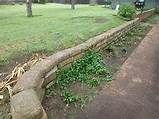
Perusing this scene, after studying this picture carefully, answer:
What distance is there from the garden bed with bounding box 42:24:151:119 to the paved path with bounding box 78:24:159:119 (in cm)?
17

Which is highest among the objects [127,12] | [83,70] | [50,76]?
[50,76]

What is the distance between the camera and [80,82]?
587 centimetres

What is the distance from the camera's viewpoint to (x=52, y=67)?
5.34 metres

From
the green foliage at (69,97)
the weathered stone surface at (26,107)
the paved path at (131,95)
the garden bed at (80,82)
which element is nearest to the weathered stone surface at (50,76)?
the garden bed at (80,82)

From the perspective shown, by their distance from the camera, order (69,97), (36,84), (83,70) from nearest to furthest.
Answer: (36,84)
(69,97)
(83,70)

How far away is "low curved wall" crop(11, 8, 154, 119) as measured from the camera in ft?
11.7

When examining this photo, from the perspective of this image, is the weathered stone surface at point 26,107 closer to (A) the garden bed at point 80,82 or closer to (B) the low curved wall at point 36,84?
(B) the low curved wall at point 36,84

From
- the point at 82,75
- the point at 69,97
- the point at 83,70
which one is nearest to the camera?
the point at 69,97

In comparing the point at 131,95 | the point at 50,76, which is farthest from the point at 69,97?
the point at 131,95

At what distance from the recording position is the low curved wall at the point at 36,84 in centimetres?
356

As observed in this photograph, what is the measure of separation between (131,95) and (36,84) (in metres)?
1.79

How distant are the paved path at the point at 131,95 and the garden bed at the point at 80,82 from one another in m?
0.17

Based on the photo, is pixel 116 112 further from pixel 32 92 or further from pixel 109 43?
pixel 109 43

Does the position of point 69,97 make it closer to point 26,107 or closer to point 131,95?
point 131,95
